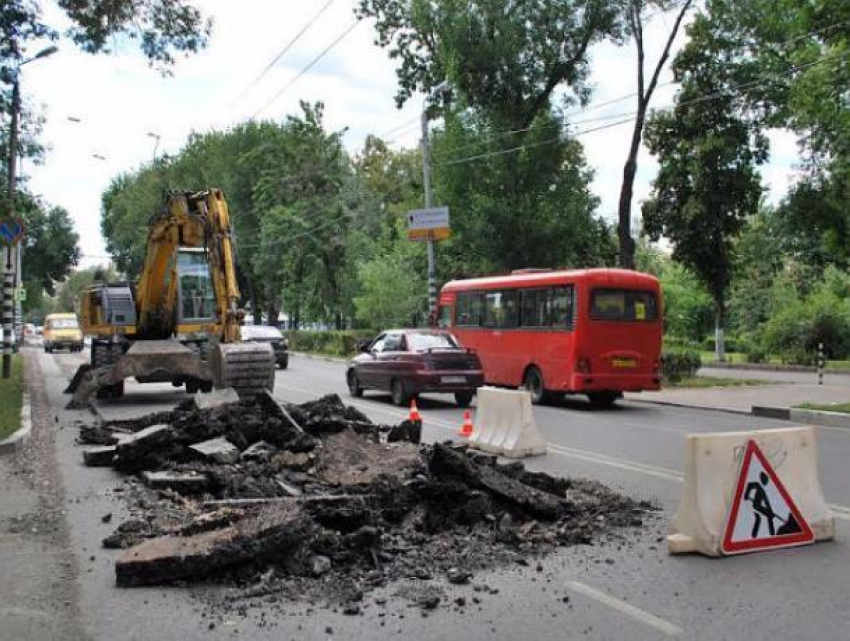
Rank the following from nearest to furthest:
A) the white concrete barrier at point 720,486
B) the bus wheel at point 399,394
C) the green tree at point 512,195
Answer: the white concrete barrier at point 720,486, the bus wheel at point 399,394, the green tree at point 512,195

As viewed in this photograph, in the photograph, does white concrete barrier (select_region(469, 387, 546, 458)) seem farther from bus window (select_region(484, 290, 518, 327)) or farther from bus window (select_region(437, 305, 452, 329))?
bus window (select_region(437, 305, 452, 329))

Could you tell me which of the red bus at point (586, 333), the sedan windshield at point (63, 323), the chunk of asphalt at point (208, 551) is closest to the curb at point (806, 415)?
the red bus at point (586, 333)

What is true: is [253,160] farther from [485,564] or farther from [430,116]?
[485,564]

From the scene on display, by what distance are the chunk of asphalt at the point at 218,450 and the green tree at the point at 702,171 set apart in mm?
25655

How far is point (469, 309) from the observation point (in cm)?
2258

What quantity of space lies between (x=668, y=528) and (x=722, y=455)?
2.75ft

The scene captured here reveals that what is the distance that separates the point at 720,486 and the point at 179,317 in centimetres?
1468

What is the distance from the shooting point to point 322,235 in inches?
2005

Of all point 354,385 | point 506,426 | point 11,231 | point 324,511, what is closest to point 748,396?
point 354,385

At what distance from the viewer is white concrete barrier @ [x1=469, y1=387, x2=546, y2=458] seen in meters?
11.1

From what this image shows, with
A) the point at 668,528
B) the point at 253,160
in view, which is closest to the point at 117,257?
the point at 253,160

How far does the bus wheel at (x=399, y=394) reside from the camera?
59.1ft

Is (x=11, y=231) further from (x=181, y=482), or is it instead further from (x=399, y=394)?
(x=181, y=482)

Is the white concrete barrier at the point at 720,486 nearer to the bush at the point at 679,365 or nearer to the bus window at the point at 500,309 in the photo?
the bus window at the point at 500,309
